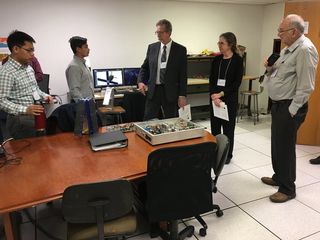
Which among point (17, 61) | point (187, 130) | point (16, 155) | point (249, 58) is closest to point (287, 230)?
point (187, 130)

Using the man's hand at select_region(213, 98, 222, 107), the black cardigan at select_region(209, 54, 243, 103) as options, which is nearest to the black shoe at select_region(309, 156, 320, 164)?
the black cardigan at select_region(209, 54, 243, 103)

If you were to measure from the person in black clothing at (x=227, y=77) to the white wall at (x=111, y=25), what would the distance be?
7.36ft

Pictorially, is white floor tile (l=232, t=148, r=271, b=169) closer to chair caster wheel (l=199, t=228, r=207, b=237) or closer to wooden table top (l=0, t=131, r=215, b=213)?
chair caster wheel (l=199, t=228, r=207, b=237)

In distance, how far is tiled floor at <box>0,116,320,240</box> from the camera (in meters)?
2.24

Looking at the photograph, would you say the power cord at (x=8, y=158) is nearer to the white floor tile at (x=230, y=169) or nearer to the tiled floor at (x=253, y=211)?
the tiled floor at (x=253, y=211)

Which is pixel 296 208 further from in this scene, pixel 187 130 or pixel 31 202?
pixel 31 202

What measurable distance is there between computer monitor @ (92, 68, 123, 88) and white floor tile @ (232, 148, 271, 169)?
2.40 metres

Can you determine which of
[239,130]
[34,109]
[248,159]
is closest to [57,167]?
[34,109]

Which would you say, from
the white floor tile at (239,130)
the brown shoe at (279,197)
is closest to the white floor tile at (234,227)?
the brown shoe at (279,197)

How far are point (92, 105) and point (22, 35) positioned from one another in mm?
888

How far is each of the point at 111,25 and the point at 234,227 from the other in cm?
394

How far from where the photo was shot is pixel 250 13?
6.06 m

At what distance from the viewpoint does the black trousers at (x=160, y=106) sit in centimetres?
331

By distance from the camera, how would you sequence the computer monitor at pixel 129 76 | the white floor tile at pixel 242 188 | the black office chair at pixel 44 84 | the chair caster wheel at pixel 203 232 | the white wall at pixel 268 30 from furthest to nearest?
the white wall at pixel 268 30
the computer monitor at pixel 129 76
the black office chair at pixel 44 84
the white floor tile at pixel 242 188
the chair caster wheel at pixel 203 232
